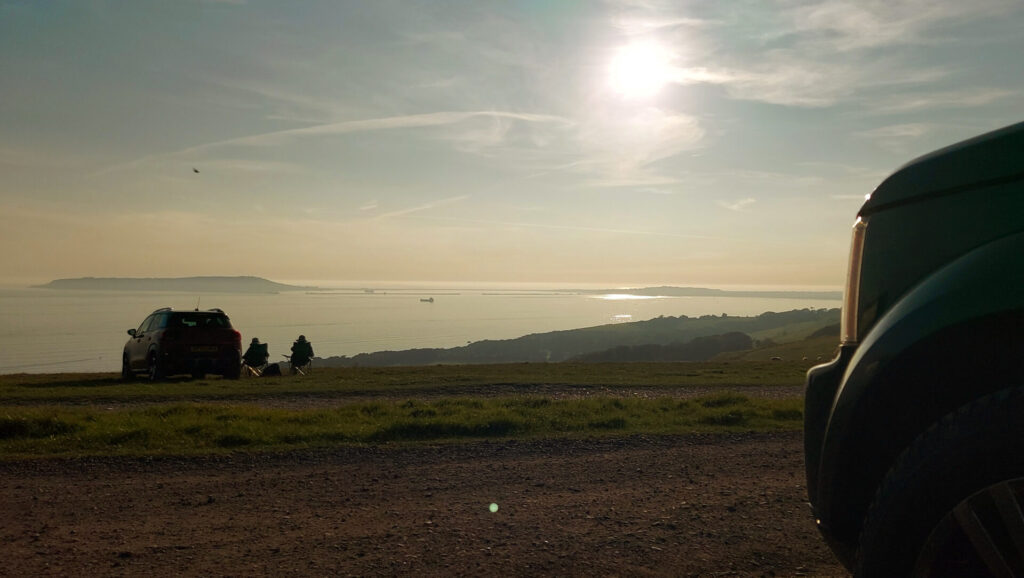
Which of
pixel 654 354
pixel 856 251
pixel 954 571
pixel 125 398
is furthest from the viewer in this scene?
pixel 654 354

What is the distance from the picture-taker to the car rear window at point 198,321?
21172 mm

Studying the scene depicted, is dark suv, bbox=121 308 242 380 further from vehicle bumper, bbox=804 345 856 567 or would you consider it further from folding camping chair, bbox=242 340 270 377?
vehicle bumper, bbox=804 345 856 567

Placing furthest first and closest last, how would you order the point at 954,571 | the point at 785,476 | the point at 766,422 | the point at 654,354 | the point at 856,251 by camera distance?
the point at 654,354 → the point at 766,422 → the point at 785,476 → the point at 856,251 → the point at 954,571

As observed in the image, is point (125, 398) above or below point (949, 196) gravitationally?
below

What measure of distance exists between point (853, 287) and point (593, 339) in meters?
106

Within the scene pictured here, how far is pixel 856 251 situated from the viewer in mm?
3115

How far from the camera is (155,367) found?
69.5 ft

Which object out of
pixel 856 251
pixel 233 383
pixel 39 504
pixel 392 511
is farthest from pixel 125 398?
pixel 856 251

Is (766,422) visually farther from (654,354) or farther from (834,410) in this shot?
(654,354)

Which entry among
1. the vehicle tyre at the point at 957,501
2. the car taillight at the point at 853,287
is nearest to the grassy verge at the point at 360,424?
the car taillight at the point at 853,287

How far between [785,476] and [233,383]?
16.8m

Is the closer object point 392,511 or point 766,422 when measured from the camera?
point 392,511

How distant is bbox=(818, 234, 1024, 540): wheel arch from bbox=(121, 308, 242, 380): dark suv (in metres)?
21.0

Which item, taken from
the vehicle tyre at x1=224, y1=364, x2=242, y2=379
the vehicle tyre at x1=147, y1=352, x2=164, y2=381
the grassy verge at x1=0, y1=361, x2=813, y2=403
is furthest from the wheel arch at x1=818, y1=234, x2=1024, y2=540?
the vehicle tyre at x1=224, y1=364, x2=242, y2=379
